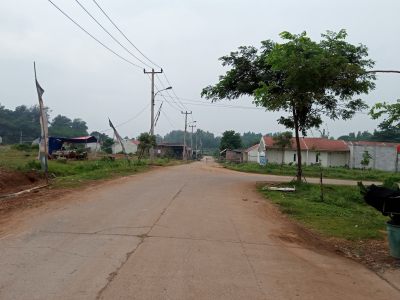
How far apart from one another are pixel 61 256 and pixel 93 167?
14937 millimetres

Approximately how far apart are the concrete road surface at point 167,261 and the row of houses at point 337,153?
110 ft

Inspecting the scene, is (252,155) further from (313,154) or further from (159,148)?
(159,148)

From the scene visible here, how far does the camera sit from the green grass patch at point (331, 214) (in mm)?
7645

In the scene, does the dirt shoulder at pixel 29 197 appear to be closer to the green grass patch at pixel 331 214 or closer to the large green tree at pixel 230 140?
the green grass patch at pixel 331 214

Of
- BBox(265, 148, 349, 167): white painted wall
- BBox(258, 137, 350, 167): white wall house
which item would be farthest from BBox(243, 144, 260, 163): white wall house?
BBox(265, 148, 349, 167): white painted wall

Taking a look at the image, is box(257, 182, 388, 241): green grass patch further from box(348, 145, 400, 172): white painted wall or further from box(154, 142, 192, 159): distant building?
box(154, 142, 192, 159): distant building

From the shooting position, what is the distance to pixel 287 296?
3961 mm

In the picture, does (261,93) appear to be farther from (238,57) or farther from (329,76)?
(238,57)

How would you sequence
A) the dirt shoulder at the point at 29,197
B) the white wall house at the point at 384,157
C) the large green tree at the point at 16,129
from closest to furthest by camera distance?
the dirt shoulder at the point at 29,197 → the white wall house at the point at 384,157 → the large green tree at the point at 16,129

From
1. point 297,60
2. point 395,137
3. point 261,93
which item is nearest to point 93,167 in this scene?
point 261,93

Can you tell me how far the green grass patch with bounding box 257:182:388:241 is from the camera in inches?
301

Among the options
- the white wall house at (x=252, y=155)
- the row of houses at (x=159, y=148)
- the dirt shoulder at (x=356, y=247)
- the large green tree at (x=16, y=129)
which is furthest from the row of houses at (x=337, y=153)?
the large green tree at (x=16, y=129)

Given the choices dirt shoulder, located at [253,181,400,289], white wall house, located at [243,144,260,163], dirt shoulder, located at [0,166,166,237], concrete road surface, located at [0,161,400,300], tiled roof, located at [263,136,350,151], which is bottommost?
dirt shoulder, located at [253,181,400,289]

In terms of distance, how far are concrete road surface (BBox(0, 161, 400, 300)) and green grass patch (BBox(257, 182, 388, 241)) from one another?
4.01 ft
